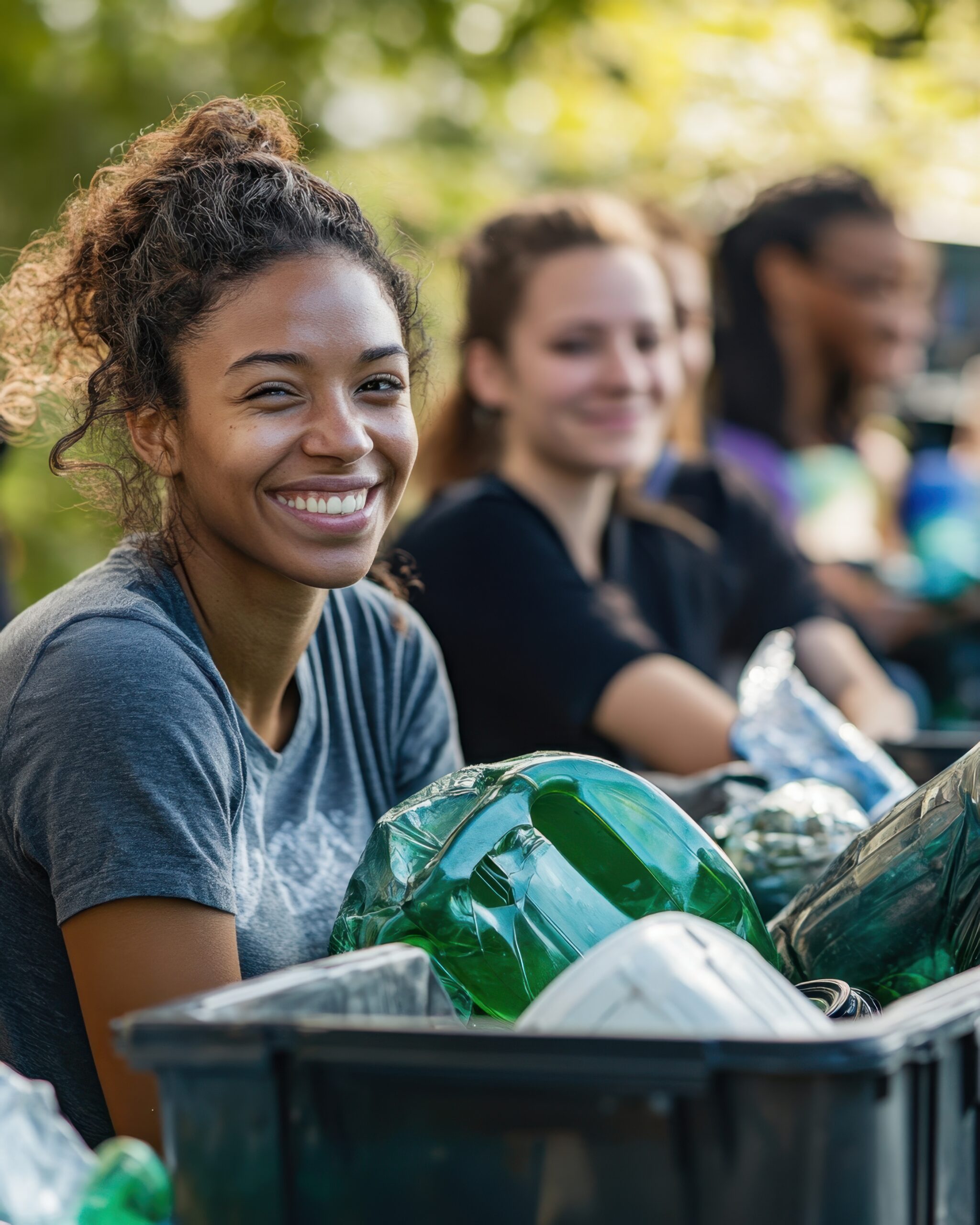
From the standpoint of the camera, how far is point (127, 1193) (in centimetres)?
95

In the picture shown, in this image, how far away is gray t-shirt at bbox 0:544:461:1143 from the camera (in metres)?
1.30

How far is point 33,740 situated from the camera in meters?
1.35

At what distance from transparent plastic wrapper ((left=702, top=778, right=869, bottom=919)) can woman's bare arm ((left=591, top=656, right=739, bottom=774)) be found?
66cm

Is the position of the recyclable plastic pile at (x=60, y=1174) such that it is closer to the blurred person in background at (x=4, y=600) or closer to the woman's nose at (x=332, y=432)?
the woman's nose at (x=332, y=432)

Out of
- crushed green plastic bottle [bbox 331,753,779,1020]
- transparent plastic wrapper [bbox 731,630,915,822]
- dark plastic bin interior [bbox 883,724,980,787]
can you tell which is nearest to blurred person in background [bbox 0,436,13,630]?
transparent plastic wrapper [bbox 731,630,915,822]

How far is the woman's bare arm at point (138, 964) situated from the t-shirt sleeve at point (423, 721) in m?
0.53

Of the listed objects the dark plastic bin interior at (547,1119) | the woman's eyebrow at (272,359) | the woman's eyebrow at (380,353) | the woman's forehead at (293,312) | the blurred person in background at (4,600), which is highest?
the woman's forehead at (293,312)

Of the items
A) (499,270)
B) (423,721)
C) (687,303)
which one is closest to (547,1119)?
(423,721)

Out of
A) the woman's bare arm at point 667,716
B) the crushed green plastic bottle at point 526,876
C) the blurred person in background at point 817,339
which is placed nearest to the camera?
the crushed green plastic bottle at point 526,876

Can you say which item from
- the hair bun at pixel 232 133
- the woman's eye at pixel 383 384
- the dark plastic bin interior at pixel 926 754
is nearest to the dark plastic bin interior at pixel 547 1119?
the woman's eye at pixel 383 384

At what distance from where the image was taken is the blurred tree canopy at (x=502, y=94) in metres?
4.54

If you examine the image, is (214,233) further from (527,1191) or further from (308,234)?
(527,1191)

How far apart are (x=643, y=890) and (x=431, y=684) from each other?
65 centimetres

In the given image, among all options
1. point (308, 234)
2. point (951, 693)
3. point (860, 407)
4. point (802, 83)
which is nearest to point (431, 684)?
point (308, 234)
